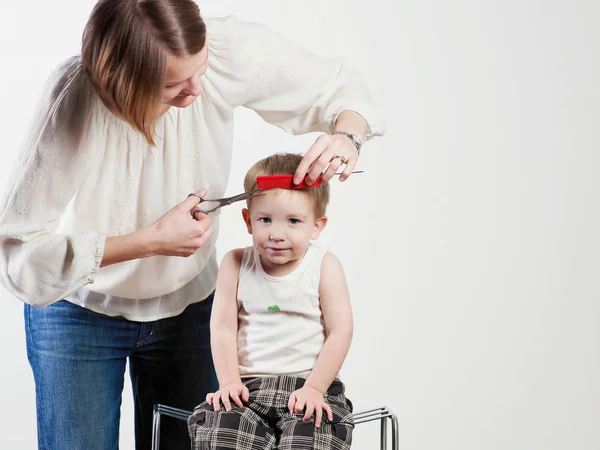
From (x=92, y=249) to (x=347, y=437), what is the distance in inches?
22.6

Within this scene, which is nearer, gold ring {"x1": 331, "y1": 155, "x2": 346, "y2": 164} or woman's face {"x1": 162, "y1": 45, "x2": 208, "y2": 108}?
woman's face {"x1": 162, "y1": 45, "x2": 208, "y2": 108}

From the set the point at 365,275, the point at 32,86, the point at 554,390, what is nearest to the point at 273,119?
the point at 365,275

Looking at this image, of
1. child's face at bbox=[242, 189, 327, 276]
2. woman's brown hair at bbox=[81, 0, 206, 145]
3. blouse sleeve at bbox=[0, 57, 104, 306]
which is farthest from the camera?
child's face at bbox=[242, 189, 327, 276]

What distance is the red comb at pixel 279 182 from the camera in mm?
1624

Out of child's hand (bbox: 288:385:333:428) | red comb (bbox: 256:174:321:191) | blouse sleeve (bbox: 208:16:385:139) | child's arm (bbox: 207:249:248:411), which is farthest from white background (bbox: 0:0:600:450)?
child's hand (bbox: 288:385:333:428)

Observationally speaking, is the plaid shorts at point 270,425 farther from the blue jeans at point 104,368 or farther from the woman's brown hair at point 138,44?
the woman's brown hair at point 138,44

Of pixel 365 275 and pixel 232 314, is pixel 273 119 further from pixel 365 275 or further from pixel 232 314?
pixel 365 275

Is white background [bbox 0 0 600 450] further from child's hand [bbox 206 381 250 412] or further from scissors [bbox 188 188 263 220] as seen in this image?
child's hand [bbox 206 381 250 412]

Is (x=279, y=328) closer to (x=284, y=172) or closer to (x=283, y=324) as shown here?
(x=283, y=324)

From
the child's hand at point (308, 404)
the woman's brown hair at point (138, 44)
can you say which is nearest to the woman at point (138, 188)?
the woman's brown hair at point (138, 44)

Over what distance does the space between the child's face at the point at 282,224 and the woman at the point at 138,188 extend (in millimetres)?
80

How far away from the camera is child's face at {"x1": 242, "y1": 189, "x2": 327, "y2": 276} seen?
1.68 m

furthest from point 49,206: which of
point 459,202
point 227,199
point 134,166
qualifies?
point 459,202

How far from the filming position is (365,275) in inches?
124
